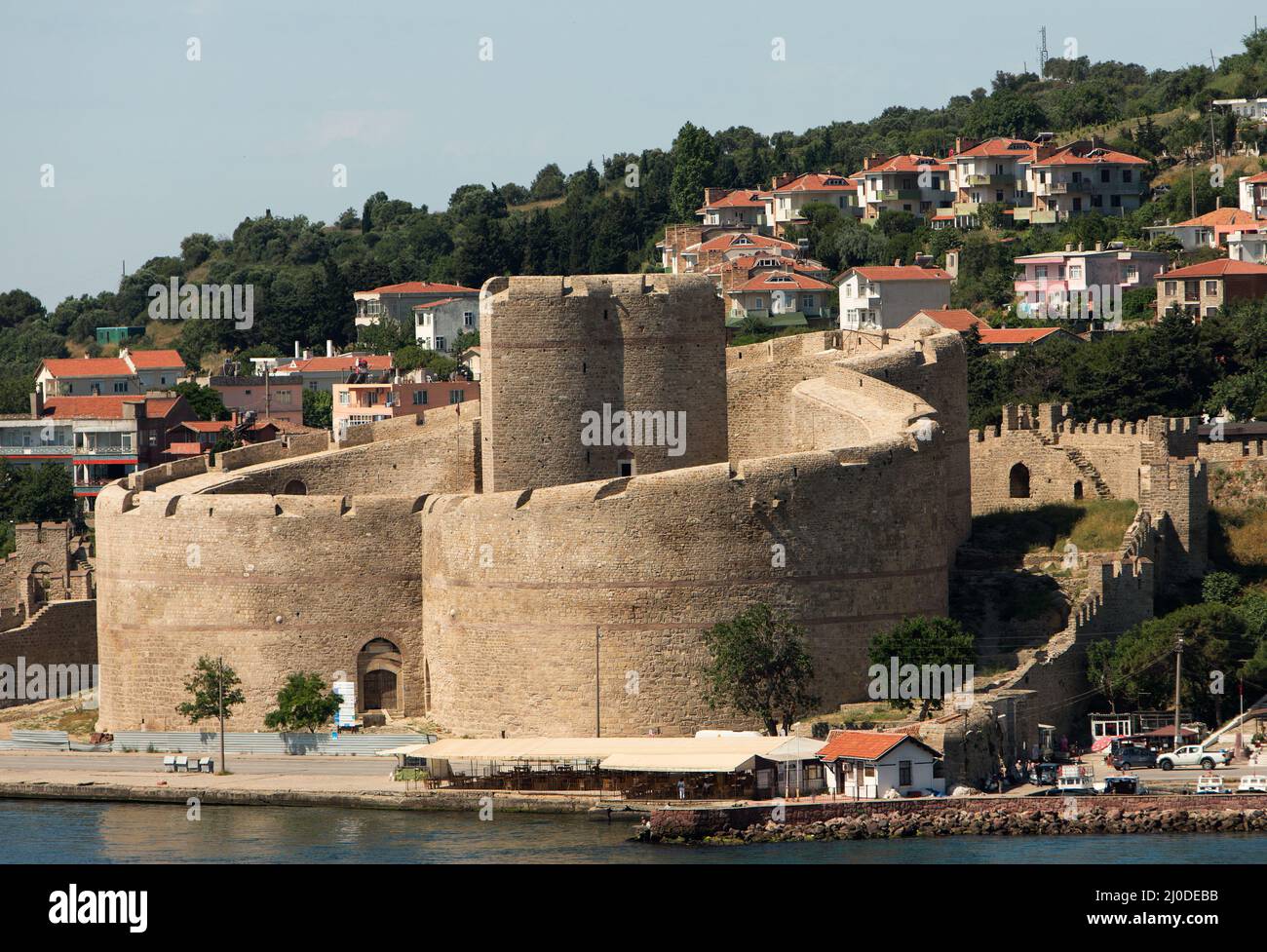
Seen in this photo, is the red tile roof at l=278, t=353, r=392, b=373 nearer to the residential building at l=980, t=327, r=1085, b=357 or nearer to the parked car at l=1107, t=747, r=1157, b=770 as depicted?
the residential building at l=980, t=327, r=1085, b=357

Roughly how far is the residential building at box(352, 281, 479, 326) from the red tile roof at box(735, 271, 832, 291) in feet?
74.5

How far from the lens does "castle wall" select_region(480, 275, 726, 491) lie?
207ft

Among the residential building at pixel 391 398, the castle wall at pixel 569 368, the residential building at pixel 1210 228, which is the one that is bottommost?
the castle wall at pixel 569 368

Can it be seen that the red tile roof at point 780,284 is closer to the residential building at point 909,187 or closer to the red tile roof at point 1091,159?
the red tile roof at point 1091,159

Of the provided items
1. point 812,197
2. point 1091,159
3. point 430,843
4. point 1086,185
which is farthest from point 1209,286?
point 430,843

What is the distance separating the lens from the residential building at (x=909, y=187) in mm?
142750

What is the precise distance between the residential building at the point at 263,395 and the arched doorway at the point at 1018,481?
→ 5054cm

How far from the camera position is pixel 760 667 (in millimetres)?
56719

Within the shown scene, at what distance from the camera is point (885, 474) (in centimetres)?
5875

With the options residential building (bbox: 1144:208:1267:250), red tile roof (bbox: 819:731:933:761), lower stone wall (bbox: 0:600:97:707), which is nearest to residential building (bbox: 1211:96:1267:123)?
residential building (bbox: 1144:208:1267:250)

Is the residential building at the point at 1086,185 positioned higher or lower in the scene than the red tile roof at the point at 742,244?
higher

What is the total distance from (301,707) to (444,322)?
7714cm

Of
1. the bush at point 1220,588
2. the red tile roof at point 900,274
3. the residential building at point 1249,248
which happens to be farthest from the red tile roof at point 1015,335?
the bush at point 1220,588
